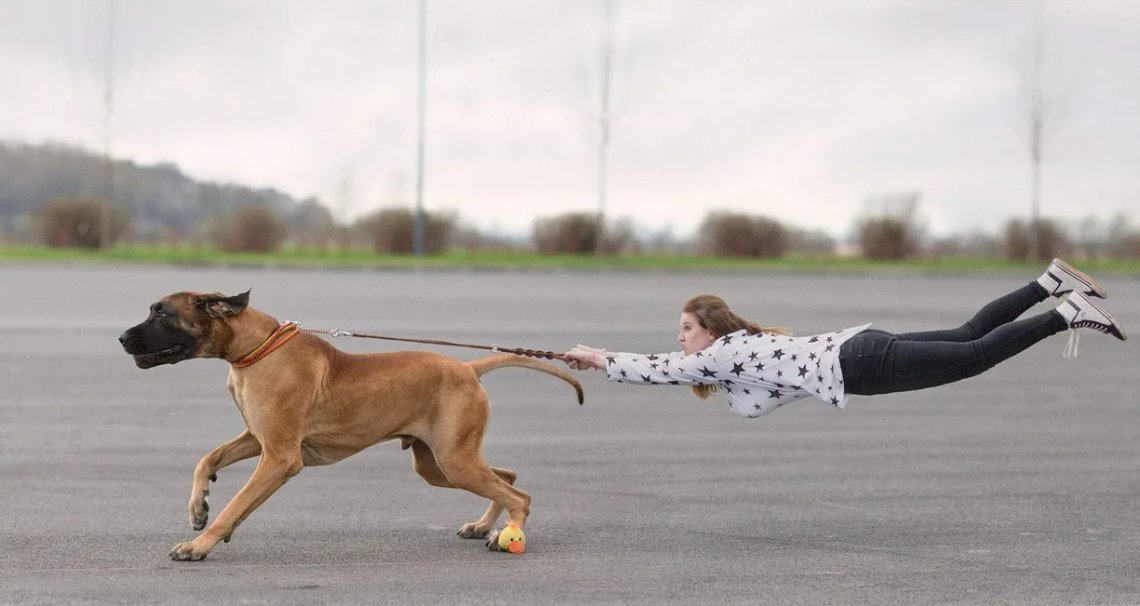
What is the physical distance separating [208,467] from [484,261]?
38.5 meters

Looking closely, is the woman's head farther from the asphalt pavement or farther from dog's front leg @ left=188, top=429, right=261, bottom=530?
dog's front leg @ left=188, top=429, right=261, bottom=530

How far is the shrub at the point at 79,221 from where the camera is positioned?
5172cm

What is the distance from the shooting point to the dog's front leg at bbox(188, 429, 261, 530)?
6.73 m

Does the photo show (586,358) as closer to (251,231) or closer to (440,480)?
(440,480)

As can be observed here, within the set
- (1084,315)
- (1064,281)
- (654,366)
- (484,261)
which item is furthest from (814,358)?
(484,261)

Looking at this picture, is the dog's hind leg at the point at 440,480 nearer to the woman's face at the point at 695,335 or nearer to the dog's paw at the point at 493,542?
the dog's paw at the point at 493,542

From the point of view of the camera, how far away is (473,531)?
7242 millimetres

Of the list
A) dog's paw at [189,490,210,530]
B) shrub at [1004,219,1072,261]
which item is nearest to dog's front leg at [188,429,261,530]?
dog's paw at [189,490,210,530]

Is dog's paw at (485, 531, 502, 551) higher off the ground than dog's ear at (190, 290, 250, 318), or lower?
lower

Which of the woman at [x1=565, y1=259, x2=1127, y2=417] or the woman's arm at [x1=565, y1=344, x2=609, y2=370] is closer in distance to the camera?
the woman at [x1=565, y1=259, x2=1127, y2=417]

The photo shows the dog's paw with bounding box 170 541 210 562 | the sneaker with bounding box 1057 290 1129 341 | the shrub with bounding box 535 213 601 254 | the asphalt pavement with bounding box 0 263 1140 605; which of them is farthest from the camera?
the shrub with bounding box 535 213 601 254

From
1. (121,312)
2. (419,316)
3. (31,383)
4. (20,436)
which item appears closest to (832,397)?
(20,436)

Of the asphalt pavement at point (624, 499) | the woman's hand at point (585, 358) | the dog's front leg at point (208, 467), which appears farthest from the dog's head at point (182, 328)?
the woman's hand at point (585, 358)

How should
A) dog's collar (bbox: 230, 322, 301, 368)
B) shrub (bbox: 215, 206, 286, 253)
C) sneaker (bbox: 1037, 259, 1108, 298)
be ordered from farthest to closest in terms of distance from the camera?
shrub (bbox: 215, 206, 286, 253) → sneaker (bbox: 1037, 259, 1108, 298) → dog's collar (bbox: 230, 322, 301, 368)
